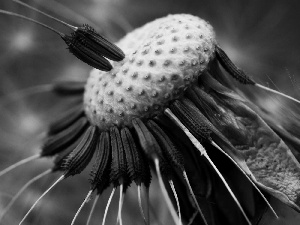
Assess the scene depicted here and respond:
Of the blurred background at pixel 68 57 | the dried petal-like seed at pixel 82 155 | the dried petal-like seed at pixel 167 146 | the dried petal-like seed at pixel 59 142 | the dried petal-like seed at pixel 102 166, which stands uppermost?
the blurred background at pixel 68 57

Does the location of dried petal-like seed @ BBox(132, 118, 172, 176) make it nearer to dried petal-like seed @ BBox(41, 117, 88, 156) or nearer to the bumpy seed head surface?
the bumpy seed head surface

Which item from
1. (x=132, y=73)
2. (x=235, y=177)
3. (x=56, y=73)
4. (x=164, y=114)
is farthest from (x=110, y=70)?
(x=56, y=73)

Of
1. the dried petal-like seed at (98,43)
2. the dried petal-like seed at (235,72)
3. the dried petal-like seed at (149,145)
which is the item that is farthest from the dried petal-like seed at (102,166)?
the dried petal-like seed at (235,72)

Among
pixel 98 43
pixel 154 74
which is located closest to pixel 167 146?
pixel 154 74

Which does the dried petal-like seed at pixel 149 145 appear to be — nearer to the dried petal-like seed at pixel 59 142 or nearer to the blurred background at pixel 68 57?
the dried petal-like seed at pixel 59 142

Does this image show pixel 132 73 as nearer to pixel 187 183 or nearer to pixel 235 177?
pixel 187 183

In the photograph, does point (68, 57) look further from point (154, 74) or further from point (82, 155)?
point (154, 74)
